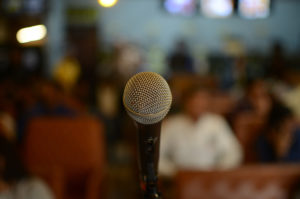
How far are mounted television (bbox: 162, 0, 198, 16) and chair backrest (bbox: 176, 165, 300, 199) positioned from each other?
35.0ft

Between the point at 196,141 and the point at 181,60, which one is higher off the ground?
the point at 196,141

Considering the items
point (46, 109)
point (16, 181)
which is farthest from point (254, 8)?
point (16, 181)

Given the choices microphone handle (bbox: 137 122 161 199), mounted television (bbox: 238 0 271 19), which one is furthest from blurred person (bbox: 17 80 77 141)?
mounted television (bbox: 238 0 271 19)

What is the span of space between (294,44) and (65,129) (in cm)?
1149

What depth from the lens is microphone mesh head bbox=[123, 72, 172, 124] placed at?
96 cm

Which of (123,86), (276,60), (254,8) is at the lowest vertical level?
(276,60)

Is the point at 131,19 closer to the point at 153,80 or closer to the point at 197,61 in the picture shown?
the point at 197,61

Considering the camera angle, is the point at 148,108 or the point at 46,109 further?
the point at 46,109

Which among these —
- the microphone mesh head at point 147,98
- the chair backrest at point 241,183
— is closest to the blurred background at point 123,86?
the chair backrest at point 241,183

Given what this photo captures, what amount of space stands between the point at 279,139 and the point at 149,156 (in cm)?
237

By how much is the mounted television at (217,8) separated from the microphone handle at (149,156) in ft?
39.5

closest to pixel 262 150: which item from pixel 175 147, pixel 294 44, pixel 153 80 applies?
pixel 175 147

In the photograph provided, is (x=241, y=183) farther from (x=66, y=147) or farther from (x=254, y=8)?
(x=254, y=8)

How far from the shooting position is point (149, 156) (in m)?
1.03
